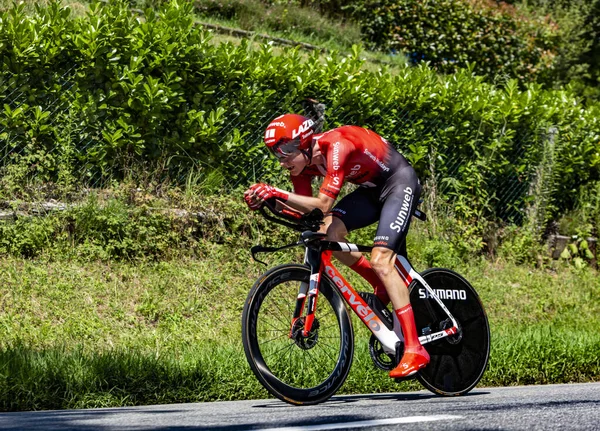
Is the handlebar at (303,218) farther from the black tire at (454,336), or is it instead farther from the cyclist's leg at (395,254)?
the black tire at (454,336)

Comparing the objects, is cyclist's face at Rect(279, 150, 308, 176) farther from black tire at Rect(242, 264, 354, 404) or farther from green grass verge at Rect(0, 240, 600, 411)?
green grass verge at Rect(0, 240, 600, 411)

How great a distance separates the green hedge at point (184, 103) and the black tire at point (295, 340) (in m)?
3.93

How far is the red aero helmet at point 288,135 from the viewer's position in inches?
229

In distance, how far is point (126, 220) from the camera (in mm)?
9117

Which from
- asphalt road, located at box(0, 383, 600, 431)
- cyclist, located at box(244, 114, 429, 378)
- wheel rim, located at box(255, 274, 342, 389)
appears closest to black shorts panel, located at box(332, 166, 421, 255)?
cyclist, located at box(244, 114, 429, 378)

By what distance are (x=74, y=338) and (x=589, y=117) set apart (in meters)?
8.66

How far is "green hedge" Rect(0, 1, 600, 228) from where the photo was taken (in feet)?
29.8

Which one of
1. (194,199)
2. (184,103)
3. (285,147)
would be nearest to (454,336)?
(285,147)

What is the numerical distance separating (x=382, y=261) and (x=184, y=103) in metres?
4.29

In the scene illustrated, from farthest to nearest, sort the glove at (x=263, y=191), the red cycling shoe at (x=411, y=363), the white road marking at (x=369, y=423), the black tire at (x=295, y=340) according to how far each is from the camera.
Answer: the red cycling shoe at (x=411, y=363)
the black tire at (x=295, y=340)
the glove at (x=263, y=191)
the white road marking at (x=369, y=423)

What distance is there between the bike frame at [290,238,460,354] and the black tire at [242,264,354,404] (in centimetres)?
6

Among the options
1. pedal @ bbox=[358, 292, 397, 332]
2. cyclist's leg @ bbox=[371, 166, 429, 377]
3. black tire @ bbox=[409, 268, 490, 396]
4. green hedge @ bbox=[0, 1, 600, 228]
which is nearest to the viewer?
cyclist's leg @ bbox=[371, 166, 429, 377]

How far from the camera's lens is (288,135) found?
19.1ft

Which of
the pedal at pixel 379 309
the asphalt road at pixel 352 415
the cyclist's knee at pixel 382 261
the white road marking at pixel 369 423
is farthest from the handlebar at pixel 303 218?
the white road marking at pixel 369 423
